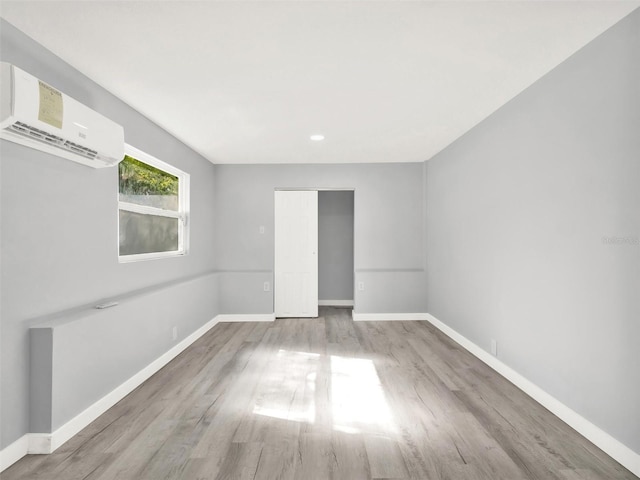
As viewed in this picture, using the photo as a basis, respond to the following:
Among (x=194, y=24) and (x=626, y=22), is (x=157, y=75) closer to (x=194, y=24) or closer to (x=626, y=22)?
(x=194, y=24)

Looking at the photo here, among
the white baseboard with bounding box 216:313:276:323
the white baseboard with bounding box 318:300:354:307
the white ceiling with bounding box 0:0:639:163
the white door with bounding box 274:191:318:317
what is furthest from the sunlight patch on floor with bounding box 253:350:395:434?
the white baseboard with bounding box 318:300:354:307

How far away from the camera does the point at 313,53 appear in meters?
2.32

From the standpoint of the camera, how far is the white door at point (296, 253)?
5777 mm

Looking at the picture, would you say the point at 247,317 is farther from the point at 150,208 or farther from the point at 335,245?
the point at 150,208

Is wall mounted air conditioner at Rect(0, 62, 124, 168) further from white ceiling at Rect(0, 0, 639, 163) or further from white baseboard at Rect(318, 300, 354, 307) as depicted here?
white baseboard at Rect(318, 300, 354, 307)

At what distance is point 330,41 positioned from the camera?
218cm

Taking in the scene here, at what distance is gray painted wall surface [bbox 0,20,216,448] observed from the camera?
201cm

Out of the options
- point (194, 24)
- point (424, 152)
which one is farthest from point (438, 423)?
point (424, 152)

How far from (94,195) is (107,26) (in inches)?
47.6

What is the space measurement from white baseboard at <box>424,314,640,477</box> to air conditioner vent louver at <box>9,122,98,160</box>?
11.7ft

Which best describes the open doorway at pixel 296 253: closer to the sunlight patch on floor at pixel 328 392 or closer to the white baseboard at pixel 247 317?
the white baseboard at pixel 247 317

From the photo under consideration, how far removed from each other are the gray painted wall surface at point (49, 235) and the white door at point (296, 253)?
2.60 meters

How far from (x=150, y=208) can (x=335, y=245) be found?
12.5ft

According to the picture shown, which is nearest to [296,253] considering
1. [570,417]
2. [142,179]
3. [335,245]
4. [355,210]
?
[355,210]
